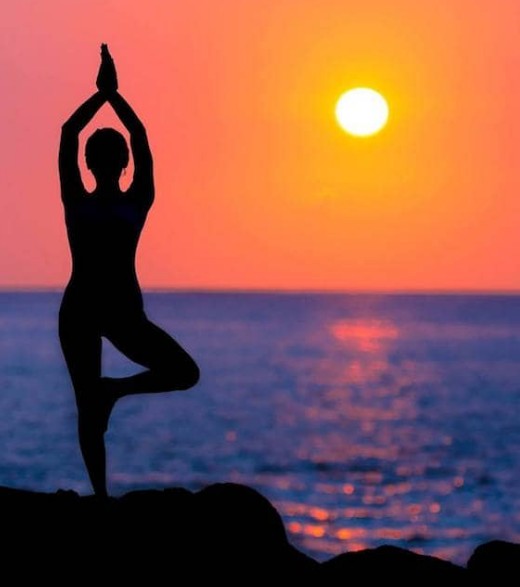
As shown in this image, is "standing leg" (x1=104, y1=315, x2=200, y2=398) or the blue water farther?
the blue water

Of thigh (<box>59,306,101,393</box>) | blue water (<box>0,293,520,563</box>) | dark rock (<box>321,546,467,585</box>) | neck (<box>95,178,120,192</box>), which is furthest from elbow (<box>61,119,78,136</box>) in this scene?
blue water (<box>0,293,520,563</box>)

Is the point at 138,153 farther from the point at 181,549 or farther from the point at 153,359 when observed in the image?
the point at 181,549

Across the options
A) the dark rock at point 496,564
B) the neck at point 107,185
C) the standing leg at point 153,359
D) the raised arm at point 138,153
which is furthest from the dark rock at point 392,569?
the neck at point 107,185

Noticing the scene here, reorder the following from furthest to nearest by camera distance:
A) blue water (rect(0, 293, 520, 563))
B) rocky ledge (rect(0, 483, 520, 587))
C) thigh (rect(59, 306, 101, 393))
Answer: blue water (rect(0, 293, 520, 563)) → thigh (rect(59, 306, 101, 393)) → rocky ledge (rect(0, 483, 520, 587))

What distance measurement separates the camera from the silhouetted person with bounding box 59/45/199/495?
9.64 meters

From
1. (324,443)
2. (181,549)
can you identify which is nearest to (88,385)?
(181,549)

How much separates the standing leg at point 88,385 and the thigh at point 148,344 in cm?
18

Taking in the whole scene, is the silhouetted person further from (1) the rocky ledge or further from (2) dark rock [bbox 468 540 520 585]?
(2) dark rock [bbox 468 540 520 585]

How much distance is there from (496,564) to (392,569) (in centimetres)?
81

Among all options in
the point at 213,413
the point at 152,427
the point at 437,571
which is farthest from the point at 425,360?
the point at 437,571

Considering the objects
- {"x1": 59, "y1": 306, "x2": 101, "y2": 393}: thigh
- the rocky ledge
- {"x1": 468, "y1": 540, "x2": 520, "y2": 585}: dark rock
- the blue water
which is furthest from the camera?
the blue water

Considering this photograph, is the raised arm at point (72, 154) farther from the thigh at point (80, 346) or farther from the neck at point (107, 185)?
the thigh at point (80, 346)

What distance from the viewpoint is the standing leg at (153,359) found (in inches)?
381

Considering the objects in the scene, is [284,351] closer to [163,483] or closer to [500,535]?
[163,483]
